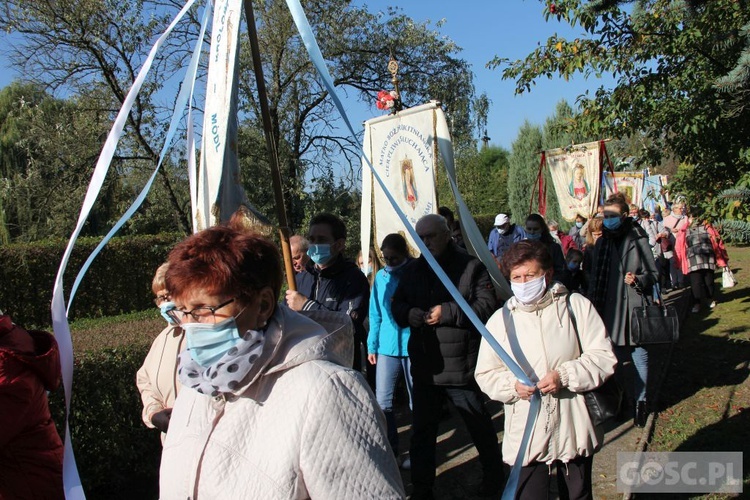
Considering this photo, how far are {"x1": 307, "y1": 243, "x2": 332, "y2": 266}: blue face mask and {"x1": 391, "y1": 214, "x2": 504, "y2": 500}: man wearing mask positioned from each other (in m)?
0.63

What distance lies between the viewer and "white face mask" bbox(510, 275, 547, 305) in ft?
11.1

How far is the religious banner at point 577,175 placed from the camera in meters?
10.3

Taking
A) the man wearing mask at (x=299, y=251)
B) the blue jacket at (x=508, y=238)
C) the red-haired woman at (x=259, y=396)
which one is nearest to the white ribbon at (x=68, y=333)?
the red-haired woman at (x=259, y=396)

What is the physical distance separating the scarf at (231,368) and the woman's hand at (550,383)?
188 cm

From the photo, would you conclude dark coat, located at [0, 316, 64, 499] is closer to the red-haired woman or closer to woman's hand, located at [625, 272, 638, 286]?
the red-haired woman

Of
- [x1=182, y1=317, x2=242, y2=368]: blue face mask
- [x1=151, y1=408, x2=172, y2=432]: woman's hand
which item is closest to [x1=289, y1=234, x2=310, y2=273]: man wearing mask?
[x1=151, y1=408, x2=172, y2=432]: woman's hand

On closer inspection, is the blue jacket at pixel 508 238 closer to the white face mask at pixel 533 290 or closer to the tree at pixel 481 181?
the tree at pixel 481 181

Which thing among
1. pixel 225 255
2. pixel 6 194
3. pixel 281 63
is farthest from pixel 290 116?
pixel 225 255

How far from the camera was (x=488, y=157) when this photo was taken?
50.7 meters

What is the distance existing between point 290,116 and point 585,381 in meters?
12.4

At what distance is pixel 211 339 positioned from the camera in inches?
68.5

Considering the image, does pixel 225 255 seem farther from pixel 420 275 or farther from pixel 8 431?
pixel 420 275

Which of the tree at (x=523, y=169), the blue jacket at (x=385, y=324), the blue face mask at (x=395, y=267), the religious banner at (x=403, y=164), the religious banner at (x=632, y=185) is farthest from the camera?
the tree at (x=523, y=169)

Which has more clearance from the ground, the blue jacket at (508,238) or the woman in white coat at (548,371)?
the blue jacket at (508,238)
